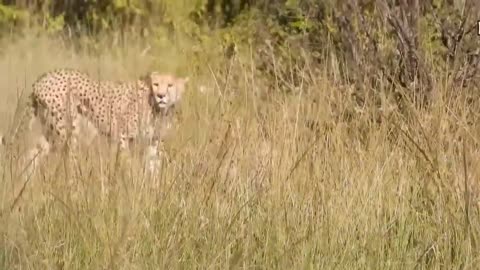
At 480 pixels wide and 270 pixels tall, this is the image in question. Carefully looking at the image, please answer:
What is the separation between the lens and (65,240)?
11.7 feet

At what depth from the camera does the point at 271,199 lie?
3854 mm

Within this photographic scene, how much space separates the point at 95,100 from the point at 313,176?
2701 mm

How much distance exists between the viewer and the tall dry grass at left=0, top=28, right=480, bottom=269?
3525 millimetres

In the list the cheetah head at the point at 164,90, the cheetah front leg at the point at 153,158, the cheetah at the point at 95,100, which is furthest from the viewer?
the cheetah head at the point at 164,90

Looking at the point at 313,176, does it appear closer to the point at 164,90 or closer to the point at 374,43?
the point at 374,43

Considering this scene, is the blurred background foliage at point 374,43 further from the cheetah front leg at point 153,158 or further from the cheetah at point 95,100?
the cheetah front leg at point 153,158

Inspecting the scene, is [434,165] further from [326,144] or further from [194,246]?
[194,246]

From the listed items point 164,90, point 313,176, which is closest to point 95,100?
point 164,90

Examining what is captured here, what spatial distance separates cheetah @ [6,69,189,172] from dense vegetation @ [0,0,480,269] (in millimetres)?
208

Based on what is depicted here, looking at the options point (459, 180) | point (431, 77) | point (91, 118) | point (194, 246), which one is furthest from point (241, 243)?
point (91, 118)

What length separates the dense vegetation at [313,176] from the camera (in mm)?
3549

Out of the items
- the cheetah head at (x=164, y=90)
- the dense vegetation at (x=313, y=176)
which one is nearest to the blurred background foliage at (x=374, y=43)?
the dense vegetation at (x=313, y=176)

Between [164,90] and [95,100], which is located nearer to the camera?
[164,90]

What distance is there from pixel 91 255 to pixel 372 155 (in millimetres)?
1366
